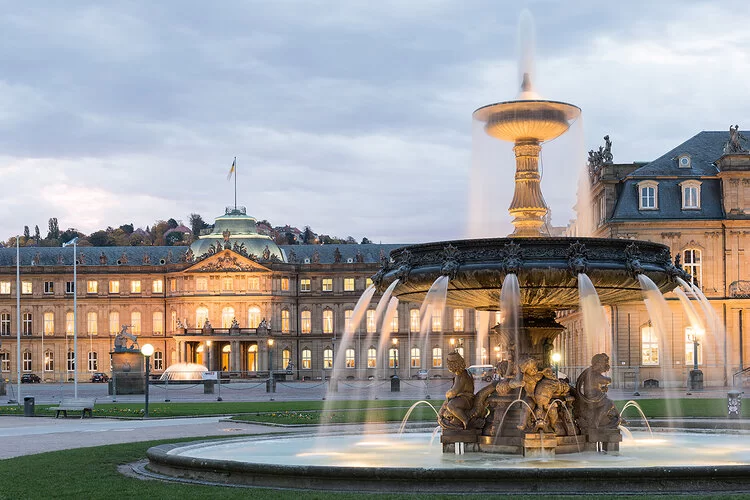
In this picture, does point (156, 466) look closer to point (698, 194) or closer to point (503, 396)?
point (503, 396)

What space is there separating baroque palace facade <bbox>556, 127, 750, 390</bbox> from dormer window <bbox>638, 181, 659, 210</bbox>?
2.3 inches

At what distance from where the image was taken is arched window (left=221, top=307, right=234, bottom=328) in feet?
393

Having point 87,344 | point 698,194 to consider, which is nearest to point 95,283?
point 87,344

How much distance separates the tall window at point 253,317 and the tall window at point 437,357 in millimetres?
18010

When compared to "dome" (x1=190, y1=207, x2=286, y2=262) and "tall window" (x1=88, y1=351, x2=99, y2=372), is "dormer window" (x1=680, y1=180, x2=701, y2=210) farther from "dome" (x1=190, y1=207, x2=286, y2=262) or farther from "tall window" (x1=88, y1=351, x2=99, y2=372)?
"tall window" (x1=88, y1=351, x2=99, y2=372)

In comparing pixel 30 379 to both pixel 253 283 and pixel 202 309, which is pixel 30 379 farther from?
pixel 253 283

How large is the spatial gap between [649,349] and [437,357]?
52465 mm

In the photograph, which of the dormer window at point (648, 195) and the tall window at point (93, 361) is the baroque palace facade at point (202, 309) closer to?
the tall window at point (93, 361)

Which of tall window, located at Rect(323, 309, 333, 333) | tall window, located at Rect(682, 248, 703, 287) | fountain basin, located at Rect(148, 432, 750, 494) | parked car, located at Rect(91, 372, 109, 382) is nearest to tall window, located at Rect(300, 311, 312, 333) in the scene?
tall window, located at Rect(323, 309, 333, 333)

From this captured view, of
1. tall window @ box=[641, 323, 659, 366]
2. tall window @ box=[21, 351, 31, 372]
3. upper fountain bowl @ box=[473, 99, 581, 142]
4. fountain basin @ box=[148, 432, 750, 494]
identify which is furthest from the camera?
tall window @ box=[21, 351, 31, 372]

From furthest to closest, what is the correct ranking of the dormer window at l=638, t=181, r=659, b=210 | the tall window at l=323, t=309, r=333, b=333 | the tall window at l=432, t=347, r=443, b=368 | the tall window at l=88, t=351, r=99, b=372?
the tall window at l=323, t=309, r=333, b=333, the tall window at l=88, t=351, r=99, b=372, the tall window at l=432, t=347, r=443, b=368, the dormer window at l=638, t=181, r=659, b=210

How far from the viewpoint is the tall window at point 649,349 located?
220 ft

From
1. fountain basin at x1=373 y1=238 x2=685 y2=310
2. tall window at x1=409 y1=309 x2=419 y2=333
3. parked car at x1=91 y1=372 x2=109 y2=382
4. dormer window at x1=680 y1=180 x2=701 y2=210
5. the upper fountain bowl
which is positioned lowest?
parked car at x1=91 y1=372 x2=109 y2=382

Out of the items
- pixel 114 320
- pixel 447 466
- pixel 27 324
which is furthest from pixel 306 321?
pixel 447 466
